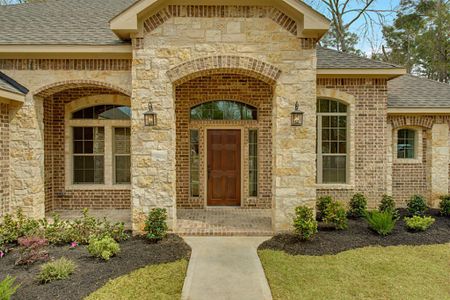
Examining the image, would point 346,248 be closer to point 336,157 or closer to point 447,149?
point 336,157

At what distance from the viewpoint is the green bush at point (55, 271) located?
12.2 feet

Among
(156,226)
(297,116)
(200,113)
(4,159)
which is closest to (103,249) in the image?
(156,226)

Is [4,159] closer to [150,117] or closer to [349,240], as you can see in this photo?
[150,117]

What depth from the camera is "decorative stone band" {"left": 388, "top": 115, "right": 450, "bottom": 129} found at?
301 inches

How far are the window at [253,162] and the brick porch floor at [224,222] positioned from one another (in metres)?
0.61

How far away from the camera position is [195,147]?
764 cm

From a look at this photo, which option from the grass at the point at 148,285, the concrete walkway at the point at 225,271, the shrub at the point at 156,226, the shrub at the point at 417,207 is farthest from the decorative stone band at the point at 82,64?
the shrub at the point at 417,207

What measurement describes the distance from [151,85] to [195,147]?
2595mm

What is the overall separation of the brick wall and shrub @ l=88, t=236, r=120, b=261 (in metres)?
3.12

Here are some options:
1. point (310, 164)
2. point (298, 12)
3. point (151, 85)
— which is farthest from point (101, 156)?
point (298, 12)

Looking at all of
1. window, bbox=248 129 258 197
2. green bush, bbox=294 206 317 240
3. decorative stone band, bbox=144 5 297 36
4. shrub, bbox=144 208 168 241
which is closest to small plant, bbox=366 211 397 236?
green bush, bbox=294 206 317 240

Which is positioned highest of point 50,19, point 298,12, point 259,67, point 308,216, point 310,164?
point 50,19

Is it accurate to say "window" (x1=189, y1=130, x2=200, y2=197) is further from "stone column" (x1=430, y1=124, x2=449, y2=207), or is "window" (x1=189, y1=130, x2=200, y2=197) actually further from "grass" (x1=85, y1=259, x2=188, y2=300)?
"stone column" (x1=430, y1=124, x2=449, y2=207)

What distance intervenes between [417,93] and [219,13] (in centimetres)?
635
